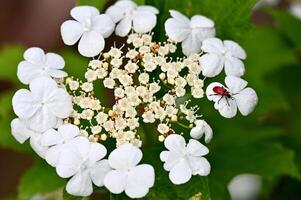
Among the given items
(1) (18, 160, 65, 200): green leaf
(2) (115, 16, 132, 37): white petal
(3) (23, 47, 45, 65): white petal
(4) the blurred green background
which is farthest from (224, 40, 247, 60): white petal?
(1) (18, 160, 65, 200): green leaf

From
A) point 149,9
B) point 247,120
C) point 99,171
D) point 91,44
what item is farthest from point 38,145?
point 247,120

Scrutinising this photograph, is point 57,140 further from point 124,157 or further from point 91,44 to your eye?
point 91,44

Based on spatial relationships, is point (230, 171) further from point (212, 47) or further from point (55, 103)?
point (55, 103)

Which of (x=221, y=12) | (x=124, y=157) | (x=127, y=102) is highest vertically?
(x=221, y=12)

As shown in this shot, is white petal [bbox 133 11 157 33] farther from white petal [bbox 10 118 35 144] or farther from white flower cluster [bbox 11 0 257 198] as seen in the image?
white petal [bbox 10 118 35 144]

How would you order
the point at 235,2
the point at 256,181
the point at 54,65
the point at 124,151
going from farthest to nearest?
the point at 256,181 → the point at 235,2 → the point at 54,65 → the point at 124,151

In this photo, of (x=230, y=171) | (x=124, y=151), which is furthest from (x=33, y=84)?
(x=230, y=171)

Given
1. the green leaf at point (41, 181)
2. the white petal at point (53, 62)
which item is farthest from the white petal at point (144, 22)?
the green leaf at point (41, 181)
